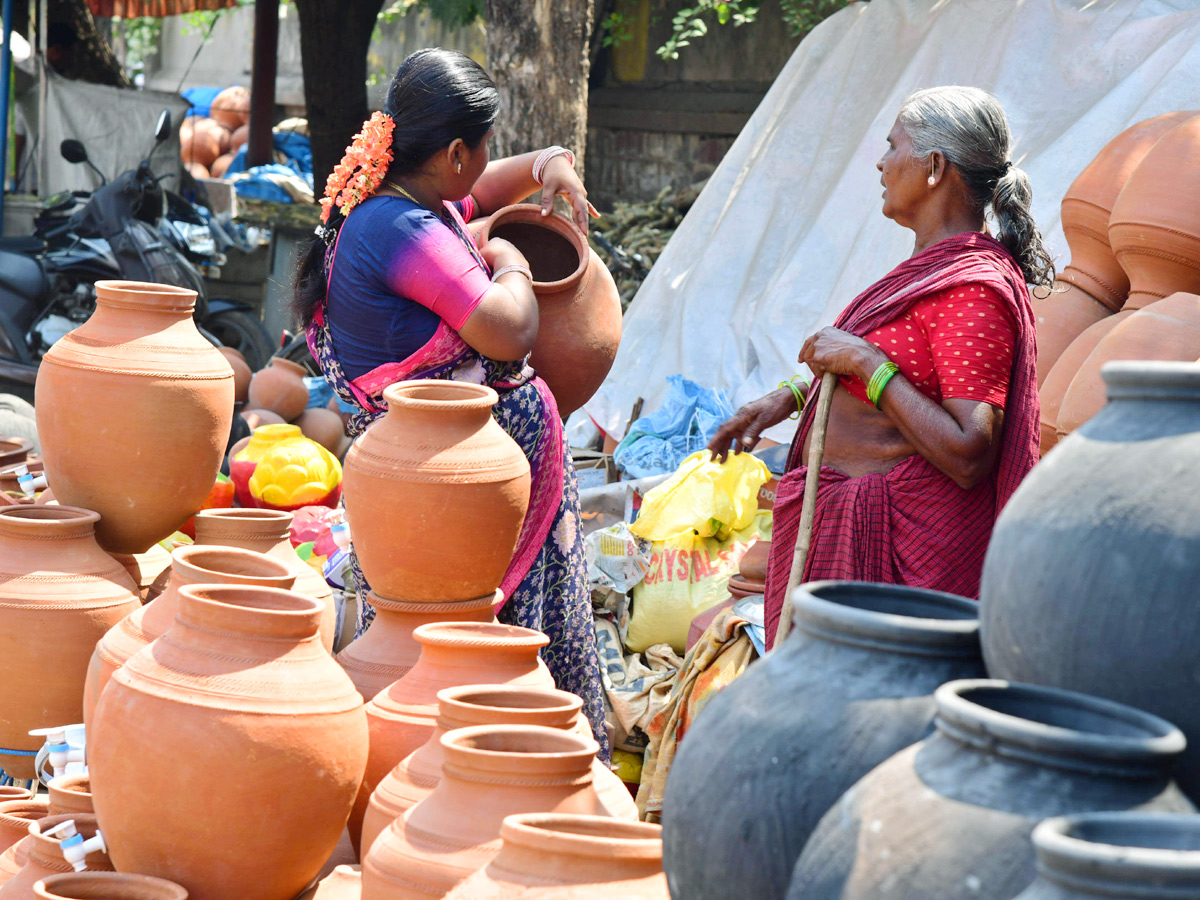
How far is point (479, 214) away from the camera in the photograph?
352 cm

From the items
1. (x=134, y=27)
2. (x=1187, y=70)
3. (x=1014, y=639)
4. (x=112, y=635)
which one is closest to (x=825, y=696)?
(x=1014, y=639)

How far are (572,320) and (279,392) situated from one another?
4348 mm

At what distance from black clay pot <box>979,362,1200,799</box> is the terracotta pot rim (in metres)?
0.16

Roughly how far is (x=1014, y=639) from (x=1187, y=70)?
180 inches

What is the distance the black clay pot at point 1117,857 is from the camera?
82 centimetres

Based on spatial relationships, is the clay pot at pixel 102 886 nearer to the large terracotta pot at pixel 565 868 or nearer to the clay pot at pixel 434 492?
the large terracotta pot at pixel 565 868

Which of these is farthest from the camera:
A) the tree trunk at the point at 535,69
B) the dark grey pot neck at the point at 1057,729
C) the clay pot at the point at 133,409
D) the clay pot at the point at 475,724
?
the tree trunk at the point at 535,69

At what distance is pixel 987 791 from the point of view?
3.21ft

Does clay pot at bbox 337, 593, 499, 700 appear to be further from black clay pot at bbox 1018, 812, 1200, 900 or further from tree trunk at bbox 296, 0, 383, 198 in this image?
tree trunk at bbox 296, 0, 383, 198

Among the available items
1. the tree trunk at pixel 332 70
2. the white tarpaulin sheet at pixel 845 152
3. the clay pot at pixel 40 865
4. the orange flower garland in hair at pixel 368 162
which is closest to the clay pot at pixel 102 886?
the clay pot at pixel 40 865

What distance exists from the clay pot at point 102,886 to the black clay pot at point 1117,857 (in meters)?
1.43

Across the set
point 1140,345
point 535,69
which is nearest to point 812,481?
point 1140,345

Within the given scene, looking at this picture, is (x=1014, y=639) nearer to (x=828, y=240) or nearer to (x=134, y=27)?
(x=828, y=240)

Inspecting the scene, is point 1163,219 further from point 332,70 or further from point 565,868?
point 332,70
